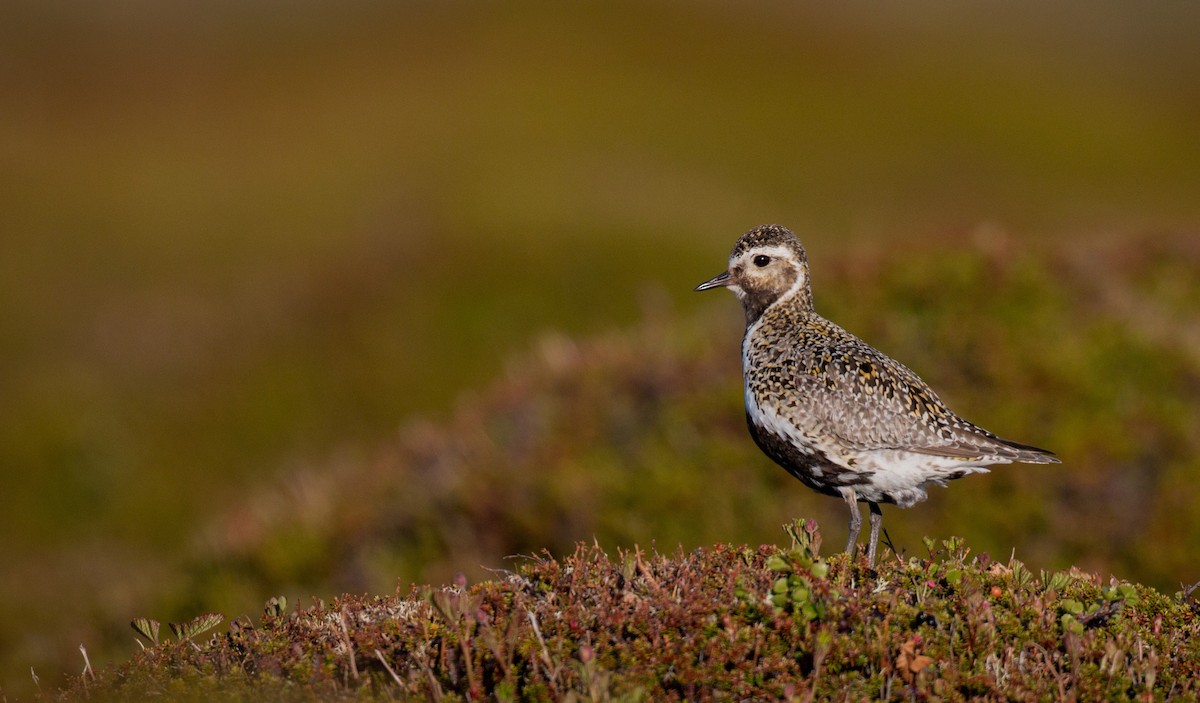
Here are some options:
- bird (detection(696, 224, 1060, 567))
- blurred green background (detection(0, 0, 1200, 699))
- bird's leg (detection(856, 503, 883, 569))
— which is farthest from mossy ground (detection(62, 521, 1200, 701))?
blurred green background (detection(0, 0, 1200, 699))

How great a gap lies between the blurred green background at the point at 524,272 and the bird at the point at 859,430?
3930 millimetres

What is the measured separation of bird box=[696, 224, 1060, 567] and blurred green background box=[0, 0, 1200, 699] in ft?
12.9

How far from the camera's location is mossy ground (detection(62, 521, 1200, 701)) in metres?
4.63

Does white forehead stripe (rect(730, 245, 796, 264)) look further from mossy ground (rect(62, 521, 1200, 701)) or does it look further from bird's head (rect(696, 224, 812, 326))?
mossy ground (rect(62, 521, 1200, 701))

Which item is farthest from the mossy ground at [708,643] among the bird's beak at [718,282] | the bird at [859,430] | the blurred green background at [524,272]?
the blurred green background at [524,272]

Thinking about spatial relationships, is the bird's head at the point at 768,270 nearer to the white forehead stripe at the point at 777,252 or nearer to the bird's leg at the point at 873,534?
the white forehead stripe at the point at 777,252

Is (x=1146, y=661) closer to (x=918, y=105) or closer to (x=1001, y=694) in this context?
(x=1001, y=694)

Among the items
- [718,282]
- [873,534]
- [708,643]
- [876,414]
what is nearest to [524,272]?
[718,282]

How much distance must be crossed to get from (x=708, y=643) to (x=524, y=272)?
1663 cm

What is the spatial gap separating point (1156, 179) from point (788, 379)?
28183 millimetres

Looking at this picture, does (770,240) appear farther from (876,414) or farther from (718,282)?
(876,414)

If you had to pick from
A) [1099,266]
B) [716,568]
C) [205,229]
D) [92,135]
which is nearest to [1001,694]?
[716,568]

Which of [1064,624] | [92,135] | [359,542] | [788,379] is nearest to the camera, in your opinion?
[1064,624]

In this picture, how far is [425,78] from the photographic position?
1325 inches
